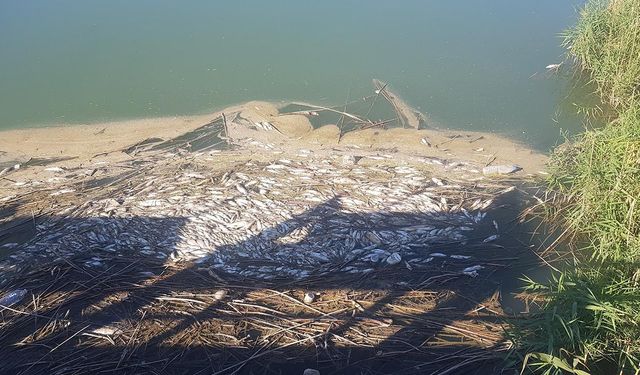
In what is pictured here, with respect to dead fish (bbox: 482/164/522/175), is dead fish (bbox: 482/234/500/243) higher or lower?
lower

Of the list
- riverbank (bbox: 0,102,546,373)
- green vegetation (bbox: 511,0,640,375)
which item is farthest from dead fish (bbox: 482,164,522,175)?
green vegetation (bbox: 511,0,640,375)

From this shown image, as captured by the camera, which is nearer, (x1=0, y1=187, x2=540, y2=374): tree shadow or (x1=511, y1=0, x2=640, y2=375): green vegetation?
(x1=511, y1=0, x2=640, y2=375): green vegetation

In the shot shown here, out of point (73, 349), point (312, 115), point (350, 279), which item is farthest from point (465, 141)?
point (73, 349)

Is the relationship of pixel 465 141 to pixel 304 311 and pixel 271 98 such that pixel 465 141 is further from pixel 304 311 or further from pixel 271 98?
pixel 304 311

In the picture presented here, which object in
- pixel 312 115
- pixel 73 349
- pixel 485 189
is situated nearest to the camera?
pixel 73 349

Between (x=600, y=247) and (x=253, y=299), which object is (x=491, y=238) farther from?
(x=253, y=299)

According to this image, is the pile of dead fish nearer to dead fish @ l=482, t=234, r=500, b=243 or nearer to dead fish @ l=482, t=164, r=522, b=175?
dead fish @ l=482, t=234, r=500, b=243

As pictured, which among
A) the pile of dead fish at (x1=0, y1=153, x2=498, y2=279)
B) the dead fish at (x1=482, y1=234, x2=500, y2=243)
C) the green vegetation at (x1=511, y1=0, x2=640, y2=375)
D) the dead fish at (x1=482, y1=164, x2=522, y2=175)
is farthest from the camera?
the dead fish at (x1=482, y1=164, x2=522, y2=175)

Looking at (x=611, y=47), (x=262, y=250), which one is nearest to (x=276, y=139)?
(x=262, y=250)
